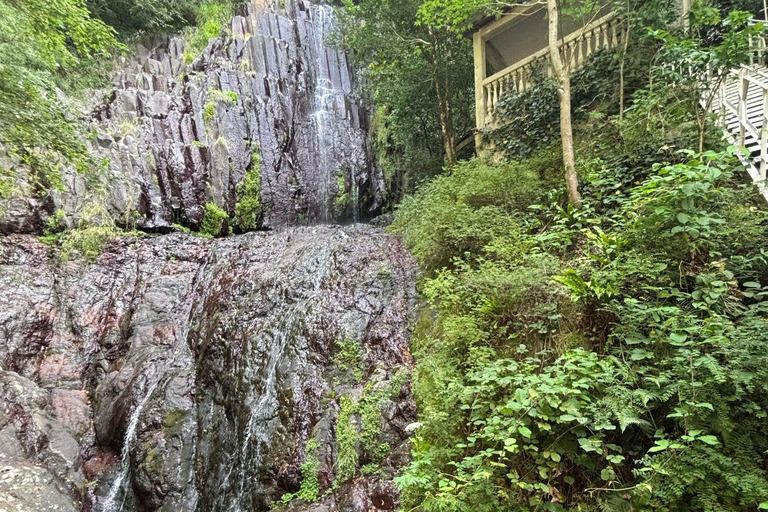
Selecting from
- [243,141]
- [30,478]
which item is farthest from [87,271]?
[243,141]

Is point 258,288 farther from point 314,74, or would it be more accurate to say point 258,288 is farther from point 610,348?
point 314,74

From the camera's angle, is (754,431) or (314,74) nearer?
(754,431)

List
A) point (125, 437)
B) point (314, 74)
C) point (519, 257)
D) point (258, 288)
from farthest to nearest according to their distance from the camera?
1. point (314, 74)
2. point (258, 288)
3. point (125, 437)
4. point (519, 257)

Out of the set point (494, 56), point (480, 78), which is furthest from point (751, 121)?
point (494, 56)

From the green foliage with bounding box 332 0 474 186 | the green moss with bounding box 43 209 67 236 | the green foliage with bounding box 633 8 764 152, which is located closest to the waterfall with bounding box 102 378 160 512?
the green moss with bounding box 43 209 67 236

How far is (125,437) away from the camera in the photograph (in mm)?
6922

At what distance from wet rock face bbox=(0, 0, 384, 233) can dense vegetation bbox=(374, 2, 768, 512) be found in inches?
386

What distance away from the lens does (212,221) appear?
1275cm

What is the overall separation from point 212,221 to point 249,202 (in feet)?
4.51

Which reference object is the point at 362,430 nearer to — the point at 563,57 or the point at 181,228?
the point at 563,57

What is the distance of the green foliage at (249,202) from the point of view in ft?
43.3

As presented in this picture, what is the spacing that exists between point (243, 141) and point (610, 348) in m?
13.4

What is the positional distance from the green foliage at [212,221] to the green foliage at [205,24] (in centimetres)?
876

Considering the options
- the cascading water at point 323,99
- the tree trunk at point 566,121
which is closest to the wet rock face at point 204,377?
the tree trunk at point 566,121
